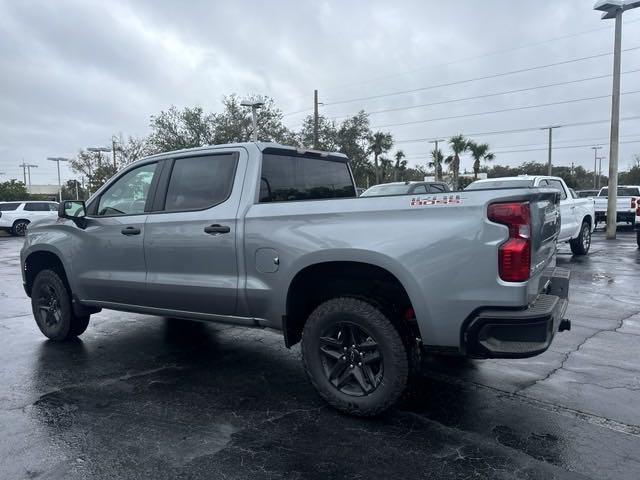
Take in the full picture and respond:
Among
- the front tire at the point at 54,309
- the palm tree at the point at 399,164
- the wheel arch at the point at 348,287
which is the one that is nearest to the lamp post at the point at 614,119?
the wheel arch at the point at 348,287

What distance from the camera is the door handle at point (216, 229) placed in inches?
158

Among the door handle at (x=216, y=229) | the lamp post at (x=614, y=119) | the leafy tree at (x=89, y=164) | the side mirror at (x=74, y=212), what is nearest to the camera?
the door handle at (x=216, y=229)

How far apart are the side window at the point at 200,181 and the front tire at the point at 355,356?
134 cm

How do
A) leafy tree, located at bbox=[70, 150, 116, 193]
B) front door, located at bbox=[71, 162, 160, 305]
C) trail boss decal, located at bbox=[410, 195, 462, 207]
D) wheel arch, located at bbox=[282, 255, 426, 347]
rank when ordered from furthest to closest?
leafy tree, located at bbox=[70, 150, 116, 193] < front door, located at bbox=[71, 162, 160, 305] < wheel arch, located at bbox=[282, 255, 426, 347] < trail boss decal, located at bbox=[410, 195, 462, 207]

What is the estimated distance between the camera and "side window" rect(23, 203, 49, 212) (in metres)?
25.7

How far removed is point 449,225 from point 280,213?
4.18ft

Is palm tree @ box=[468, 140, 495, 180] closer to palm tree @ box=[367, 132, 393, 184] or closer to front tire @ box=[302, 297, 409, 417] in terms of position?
palm tree @ box=[367, 132, 393, 184]

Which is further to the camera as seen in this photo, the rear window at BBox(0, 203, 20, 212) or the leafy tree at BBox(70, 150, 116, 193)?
the leafy tree at BBox(70, 150, 116, 193)

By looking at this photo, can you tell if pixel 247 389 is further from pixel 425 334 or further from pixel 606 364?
pixel 606 364

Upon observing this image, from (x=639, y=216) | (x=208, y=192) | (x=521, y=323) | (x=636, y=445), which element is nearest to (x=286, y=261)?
(x=208, y=192)

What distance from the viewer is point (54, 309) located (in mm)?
5676

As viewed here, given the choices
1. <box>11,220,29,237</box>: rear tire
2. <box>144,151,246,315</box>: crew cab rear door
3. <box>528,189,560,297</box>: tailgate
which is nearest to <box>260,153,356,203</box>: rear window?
<box>144,151,246,315</box>: crew cab rear door

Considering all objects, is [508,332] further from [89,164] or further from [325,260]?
[89,164]

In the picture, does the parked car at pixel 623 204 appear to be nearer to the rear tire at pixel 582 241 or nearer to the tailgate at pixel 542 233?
the rear tire at pixel 582 241
